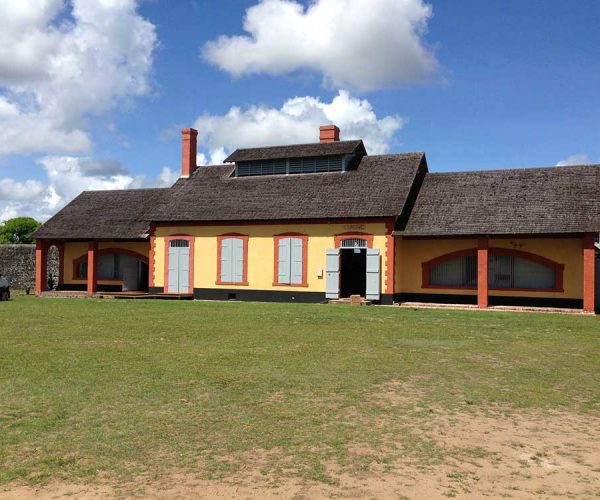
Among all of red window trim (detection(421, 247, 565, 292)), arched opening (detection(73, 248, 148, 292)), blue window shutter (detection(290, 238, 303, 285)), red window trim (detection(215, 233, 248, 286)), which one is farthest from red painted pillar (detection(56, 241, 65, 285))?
red window trim (detection(421, 247, 565, 292))

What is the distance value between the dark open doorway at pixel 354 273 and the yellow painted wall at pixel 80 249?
10477 mm

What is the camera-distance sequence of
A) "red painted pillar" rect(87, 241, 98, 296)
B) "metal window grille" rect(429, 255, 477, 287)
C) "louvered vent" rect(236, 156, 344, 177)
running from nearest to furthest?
"metal window grille" rect(429, 255, 477, 287), "louvered vent" rect(236, 156, 344, 177), "red painted pillar" rect(87, 241, 98, 296)

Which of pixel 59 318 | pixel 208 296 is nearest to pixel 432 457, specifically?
pixel 59 318

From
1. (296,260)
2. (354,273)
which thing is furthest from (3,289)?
(354,273)

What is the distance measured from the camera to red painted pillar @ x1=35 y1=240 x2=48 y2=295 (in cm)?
3046

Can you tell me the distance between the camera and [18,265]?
117ft

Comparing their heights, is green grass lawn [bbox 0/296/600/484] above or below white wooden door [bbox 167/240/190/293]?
below

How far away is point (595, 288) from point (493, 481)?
20.2 meters

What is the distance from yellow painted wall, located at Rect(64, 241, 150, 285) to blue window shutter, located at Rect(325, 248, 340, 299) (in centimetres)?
1050

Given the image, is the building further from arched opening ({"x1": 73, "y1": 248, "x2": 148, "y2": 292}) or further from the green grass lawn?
the green grass lawn

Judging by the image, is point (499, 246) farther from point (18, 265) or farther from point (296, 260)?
point (18, 265)

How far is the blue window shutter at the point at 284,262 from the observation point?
84.2 feet

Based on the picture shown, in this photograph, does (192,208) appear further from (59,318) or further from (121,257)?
(59,318)

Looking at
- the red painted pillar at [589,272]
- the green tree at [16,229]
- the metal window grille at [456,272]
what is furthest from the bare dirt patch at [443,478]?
the green tree at [16,229]
